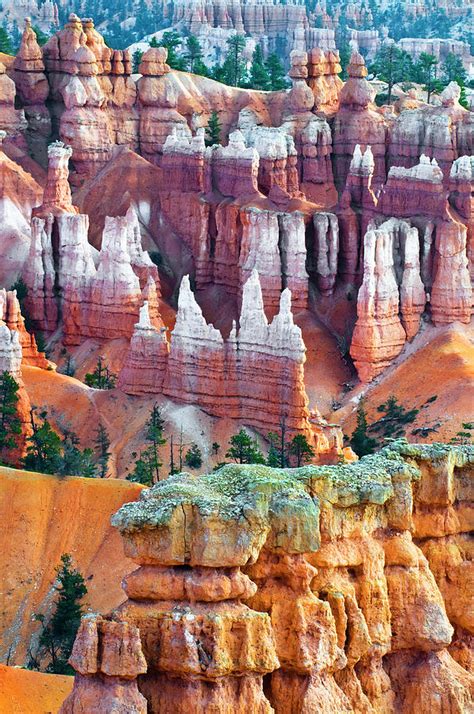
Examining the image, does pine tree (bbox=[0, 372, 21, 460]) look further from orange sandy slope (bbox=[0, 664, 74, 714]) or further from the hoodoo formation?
orange sandy slope (bbox=[0, 664, 74, 714])

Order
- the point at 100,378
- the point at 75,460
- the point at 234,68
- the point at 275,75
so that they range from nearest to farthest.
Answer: the point at 75,460
the point at 100,378
the point at 275,75
the point at 234,68

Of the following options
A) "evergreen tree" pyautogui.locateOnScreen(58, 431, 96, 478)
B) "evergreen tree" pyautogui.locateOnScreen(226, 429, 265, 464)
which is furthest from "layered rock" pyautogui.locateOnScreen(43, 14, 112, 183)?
"evergreen tree" pyautogui.locateOnScreen(226, 429, 265, 464)

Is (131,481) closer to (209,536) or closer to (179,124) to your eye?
(209,536)

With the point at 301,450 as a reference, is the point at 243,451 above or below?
below

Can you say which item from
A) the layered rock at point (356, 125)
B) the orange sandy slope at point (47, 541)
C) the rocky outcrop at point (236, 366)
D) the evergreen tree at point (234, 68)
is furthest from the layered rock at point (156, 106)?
the orange sandy slope at point (47, 541)

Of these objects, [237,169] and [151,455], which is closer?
[151,455]

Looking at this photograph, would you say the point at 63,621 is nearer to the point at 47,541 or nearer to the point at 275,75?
the point at 47,541

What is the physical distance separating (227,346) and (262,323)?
178 centimetres

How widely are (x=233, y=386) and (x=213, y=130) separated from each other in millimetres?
41384

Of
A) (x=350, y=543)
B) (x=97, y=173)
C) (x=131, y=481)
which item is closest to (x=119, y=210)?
(x=97, y=173)

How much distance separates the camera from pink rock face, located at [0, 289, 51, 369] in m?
96.3

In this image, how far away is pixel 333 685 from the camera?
46.9 m

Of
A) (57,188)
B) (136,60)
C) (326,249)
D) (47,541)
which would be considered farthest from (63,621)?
(136,60)

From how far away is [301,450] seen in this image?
284 ft
